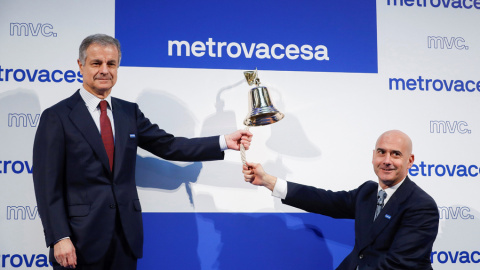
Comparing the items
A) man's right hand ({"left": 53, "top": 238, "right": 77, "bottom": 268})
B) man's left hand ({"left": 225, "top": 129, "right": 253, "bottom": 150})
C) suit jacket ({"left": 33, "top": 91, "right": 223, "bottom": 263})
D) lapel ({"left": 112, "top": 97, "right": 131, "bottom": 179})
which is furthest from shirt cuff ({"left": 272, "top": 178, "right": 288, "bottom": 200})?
man's right hand ({"left": 53, "top": 238, "right": 77, "bottom": 268})

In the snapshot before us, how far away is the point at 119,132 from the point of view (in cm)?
304

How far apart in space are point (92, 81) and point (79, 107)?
6.5 inches

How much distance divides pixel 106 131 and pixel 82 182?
0.32m

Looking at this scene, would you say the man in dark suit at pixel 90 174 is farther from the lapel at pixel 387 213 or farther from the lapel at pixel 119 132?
the lapel at pixel 387 213

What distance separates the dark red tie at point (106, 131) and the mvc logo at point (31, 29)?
941mm

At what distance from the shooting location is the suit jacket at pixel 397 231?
2.95 meters

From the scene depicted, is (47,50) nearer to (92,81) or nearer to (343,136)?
(92,81)

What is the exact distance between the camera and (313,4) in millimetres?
3955

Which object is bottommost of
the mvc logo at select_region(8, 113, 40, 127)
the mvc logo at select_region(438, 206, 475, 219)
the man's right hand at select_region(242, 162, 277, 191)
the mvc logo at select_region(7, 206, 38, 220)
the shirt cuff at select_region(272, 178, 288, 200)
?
the mvc logo at select_region(438, 206, 475, 219)

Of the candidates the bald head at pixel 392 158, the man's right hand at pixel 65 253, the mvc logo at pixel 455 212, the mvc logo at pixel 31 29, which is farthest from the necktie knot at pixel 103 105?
the mvc logo at pixel 455 212

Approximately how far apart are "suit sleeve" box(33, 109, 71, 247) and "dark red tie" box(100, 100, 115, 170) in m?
0.23

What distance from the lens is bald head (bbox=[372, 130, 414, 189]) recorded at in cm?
313

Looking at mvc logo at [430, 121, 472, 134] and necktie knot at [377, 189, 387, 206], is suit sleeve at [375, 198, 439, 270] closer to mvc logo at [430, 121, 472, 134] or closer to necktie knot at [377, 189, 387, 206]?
necktie knot at [377, 189, 387, 206]

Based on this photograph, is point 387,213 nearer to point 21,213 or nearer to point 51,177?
point 51,177
